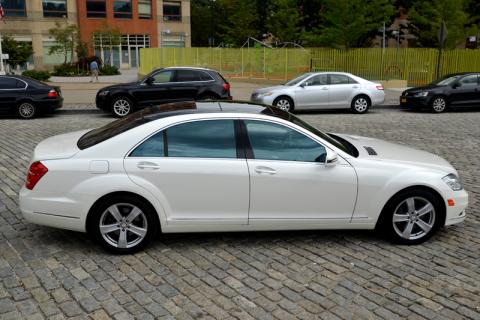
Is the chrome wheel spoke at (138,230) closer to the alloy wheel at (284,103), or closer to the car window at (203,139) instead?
the car window at (203,139)

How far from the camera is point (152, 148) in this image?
4.85 metres

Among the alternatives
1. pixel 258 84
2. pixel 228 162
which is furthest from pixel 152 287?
pixel 258 84

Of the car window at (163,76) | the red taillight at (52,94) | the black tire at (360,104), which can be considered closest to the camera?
the red taillight at (52,94)

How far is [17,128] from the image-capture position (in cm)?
1296

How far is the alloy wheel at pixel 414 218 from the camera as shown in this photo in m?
5.11

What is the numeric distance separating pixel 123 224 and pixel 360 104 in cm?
1351

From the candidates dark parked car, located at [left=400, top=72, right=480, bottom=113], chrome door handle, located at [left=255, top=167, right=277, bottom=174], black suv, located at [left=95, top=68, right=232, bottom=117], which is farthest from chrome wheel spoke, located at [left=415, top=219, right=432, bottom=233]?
dark parked car, located at [left=400, top=72, right=480, bottom=113]

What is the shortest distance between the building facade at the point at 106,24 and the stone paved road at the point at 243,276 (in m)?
45.3

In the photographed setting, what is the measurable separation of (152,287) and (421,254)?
260cm

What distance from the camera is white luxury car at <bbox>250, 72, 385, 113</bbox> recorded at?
16406 millimetres

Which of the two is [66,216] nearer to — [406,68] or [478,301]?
[478,301]

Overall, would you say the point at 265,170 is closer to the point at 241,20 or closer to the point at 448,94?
the point at 448,94

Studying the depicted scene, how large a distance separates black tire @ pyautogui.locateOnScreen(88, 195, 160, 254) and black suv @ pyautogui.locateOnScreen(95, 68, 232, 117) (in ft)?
36.5

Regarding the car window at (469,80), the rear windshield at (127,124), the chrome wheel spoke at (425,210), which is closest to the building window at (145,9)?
the car window at (469,80)
